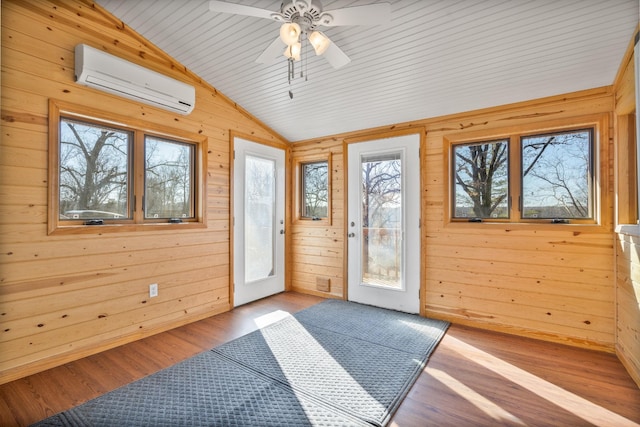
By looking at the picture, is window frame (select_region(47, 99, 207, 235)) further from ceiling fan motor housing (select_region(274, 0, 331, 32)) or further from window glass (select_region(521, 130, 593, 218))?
window glass (select_region(521, 130, 593, 218))

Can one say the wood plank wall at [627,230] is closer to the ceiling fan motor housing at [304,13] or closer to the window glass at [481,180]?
the window glass at [481,180]

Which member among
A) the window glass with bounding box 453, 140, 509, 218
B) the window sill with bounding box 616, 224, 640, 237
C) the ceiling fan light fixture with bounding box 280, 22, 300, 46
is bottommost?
the window sill with bounding box 616, 224, 640, 237

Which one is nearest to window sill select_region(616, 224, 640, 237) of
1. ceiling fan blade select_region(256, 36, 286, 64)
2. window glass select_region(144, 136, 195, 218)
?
ceiling fan blade select_region(256, 36, 286, 64)

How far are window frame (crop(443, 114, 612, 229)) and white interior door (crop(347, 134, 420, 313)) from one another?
34cm

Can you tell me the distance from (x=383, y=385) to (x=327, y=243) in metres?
2.25

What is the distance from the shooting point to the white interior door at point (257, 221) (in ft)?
12.1

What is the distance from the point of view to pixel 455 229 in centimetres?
318

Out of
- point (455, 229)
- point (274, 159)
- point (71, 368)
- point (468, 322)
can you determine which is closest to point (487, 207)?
point (455, 229)

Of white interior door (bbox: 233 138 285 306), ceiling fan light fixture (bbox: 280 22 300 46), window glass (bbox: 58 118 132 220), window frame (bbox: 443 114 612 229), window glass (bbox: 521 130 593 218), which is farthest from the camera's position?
white interior door (bbox: 233 138 285 306)

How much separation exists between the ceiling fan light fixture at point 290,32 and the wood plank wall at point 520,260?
2.04 m

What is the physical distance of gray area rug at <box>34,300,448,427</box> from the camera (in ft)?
5.62

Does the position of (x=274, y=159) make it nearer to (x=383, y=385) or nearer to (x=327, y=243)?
(x=327, y=243)

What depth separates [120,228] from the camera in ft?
8.60

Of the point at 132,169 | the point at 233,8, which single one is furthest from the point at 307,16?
the point at 132,169
